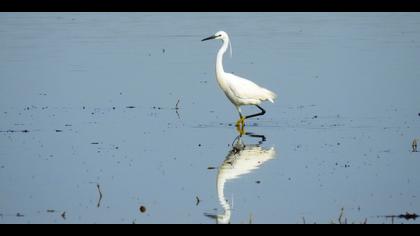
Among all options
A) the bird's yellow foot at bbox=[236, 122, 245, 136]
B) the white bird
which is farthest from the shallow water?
the white bird

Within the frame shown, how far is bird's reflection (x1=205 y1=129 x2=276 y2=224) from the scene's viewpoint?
1025cm

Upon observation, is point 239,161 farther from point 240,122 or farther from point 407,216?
point 407,216

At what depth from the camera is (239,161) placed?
12109mm

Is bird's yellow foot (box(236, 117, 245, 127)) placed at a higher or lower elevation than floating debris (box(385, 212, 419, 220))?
higher

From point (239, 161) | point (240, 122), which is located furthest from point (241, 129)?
point (239, 161)

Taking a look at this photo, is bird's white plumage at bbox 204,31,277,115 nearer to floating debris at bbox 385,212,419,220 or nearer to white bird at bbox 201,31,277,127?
white bird at bbox 201,31,277,127

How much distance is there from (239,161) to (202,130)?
6.97 ft

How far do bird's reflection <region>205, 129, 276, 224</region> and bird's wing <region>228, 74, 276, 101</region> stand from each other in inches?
58.0

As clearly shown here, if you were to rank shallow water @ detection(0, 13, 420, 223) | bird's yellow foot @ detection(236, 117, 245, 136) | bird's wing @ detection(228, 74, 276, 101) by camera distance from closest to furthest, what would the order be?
1. shallow water @ detection(0, 13, 420, 223)
2. bird's yellow foot @ detection(236, 117, 245, 136)
3. bird's wing @ detection(228, 74, 276, 101)

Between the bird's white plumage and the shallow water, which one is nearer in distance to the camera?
the shallow water

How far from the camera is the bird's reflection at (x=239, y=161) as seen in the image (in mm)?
10249

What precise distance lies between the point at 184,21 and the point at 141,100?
15.0m
